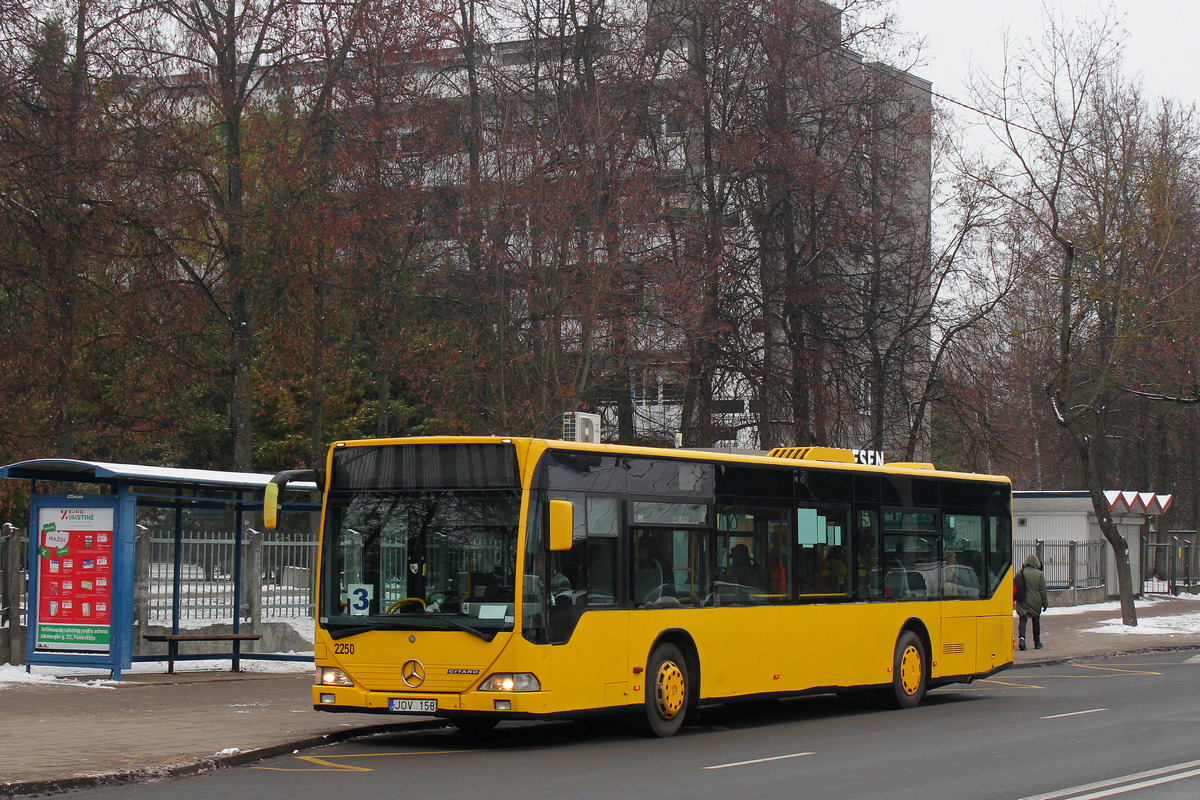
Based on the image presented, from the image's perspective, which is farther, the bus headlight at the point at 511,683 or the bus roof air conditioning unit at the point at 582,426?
the bus roof air conditioning unit at the point at 582,426

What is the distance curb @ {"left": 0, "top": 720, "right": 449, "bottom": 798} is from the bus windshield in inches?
43.2

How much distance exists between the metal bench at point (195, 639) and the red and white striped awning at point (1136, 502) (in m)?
28.1

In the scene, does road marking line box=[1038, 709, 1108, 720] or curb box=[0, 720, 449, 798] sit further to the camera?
road marking line box=[1038, 709, 1108, 720]

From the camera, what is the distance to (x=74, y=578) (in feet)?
56.3

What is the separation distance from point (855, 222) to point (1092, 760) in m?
20.7

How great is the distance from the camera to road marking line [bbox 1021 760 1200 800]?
30.8 ft

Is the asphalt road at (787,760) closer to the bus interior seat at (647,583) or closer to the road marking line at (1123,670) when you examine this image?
the bus interior seat at (647,583)

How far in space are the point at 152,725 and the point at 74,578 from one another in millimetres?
4711

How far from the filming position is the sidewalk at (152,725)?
10484 millimetres

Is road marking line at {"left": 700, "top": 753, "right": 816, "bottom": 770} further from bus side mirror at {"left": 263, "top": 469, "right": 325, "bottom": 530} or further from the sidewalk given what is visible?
bus side mirror at {"left": 263, "top": 469, "right": 325, "bottom": 530}

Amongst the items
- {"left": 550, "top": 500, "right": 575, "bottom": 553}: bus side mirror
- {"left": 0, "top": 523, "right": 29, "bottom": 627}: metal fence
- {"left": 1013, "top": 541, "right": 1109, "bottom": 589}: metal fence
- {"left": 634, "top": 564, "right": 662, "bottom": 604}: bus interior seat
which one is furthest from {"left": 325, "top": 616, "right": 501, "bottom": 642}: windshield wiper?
{"left": 1013, "top": 541, "right": 1109, "bottom": 589}: metal fence

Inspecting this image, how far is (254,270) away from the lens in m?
25.4

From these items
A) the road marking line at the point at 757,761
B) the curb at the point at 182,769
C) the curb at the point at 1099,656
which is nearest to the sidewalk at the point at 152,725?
the curb at the point at 182,769

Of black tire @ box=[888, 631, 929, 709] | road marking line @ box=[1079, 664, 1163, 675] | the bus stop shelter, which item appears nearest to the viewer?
black tire @ box=[888, 631, 929, 709]
